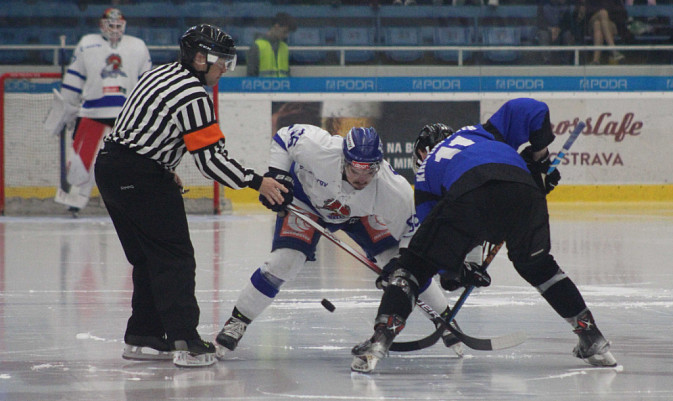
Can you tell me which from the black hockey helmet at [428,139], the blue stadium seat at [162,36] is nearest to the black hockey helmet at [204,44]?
the black hockey helmet at [428,139]

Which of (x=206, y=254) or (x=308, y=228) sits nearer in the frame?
(x=308, y=228)

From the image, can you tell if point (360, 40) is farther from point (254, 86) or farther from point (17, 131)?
point (17, 131)

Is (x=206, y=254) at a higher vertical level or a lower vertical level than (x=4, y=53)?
lower

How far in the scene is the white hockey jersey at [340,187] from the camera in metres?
3.45

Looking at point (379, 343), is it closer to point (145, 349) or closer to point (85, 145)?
point (145, 349)

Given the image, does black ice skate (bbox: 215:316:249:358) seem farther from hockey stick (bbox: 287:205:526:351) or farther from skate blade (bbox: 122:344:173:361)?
hockey stick (bbox: 287:205:526:351)

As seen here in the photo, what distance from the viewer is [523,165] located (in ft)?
10.5

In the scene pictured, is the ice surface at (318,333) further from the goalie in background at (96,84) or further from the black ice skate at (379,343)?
the goalie in background at (96,84)

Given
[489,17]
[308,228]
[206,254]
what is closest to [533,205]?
[308,228]

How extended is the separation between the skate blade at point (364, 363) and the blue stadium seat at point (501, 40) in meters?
8.05

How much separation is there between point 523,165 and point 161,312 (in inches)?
51.7

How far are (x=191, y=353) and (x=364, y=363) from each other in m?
0.59

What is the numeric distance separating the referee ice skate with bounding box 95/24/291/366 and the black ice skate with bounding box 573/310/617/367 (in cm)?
109

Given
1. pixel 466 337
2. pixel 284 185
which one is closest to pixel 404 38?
pixel 284 185
